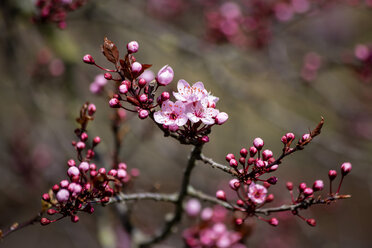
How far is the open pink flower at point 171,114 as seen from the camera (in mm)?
1328

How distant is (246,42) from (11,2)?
3.22m

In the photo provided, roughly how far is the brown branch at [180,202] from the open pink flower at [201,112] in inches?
5.7

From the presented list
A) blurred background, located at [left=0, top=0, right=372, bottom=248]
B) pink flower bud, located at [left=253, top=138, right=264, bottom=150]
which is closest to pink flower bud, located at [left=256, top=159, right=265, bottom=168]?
pink flower bud, located at [left=253, top=138, right=264, bottom=150]

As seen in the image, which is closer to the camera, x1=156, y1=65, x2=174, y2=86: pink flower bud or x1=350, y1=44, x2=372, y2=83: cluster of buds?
x1=156, y1=65, x2=174, y2=86: pink flower bud

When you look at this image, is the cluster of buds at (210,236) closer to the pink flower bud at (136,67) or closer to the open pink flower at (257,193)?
the open pink flower at (257,193)

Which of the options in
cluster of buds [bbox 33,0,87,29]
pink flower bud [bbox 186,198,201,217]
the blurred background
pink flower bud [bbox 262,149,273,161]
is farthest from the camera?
the blurred background

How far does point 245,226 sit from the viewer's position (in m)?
2.34

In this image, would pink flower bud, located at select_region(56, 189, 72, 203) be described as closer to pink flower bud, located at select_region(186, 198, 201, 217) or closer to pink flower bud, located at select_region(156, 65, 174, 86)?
pink flower bud, located at select_region(156, 65, 174, 86)

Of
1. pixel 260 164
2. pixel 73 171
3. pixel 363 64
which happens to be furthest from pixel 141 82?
pixel 363 64

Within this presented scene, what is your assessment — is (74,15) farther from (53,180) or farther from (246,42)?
(246,42)

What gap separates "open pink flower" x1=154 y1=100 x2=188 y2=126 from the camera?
133cm

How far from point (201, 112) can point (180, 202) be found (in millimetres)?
731

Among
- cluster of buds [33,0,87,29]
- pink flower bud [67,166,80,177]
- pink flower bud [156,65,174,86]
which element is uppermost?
cluster of buds [33,0,87,29]

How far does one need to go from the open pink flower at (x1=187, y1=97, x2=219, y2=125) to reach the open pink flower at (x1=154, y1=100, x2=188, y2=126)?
38mm
